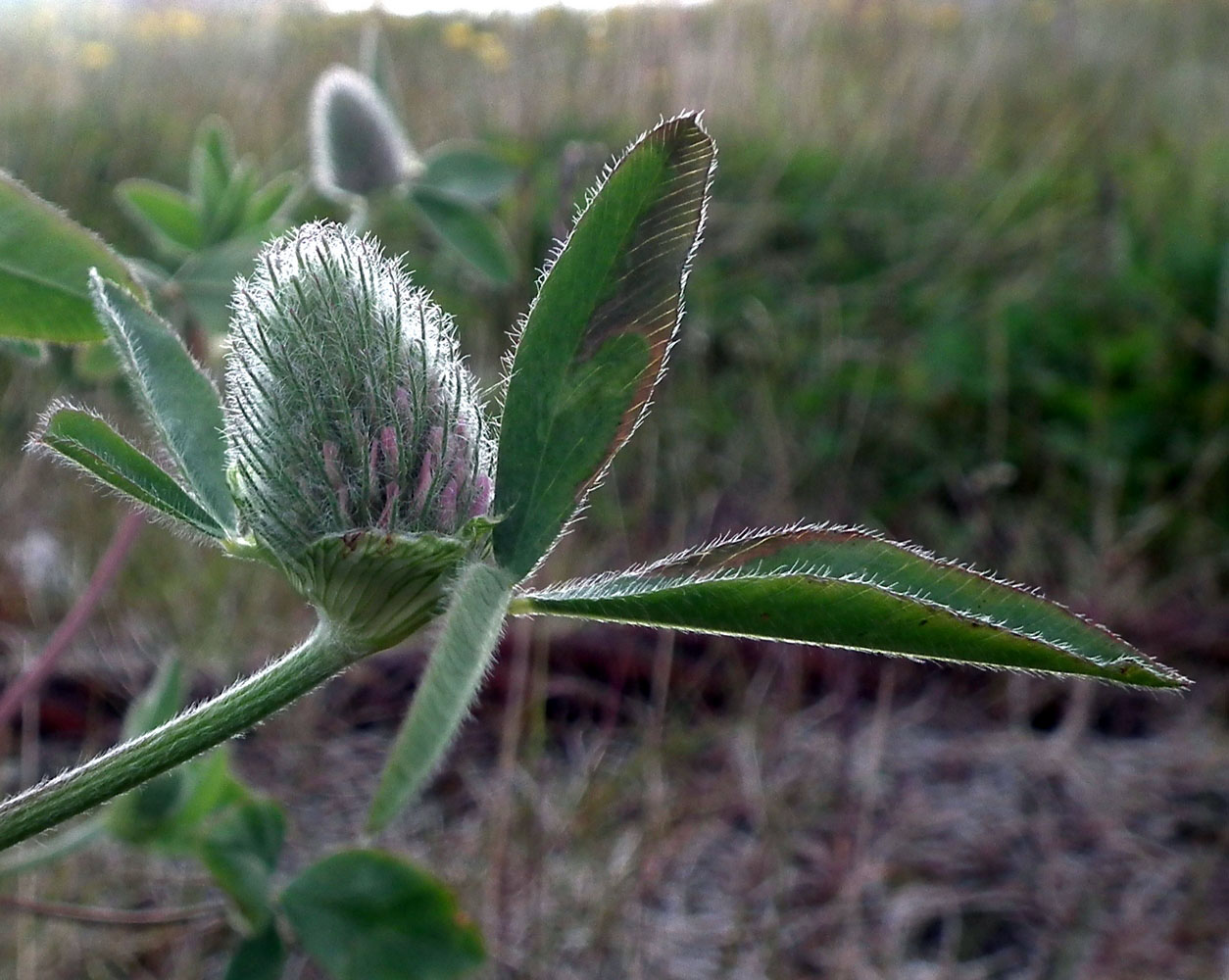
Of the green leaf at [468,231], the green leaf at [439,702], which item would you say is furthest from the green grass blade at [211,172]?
the green leaf at [439,702]

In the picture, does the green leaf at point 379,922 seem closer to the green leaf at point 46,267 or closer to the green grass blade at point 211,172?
the green leaf at point 46,267

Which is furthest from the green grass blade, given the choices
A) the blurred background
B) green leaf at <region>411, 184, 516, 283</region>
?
green leaf at <region>411, 184, 516, 283</region>

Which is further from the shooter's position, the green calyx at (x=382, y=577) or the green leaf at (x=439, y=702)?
the green calyx at (x=382, y=577)

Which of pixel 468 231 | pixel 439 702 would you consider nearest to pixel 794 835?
pixel 468 231

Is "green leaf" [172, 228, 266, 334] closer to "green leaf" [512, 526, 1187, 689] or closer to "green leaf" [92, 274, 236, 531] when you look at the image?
"green leaf" [92, 274, 236, 531]

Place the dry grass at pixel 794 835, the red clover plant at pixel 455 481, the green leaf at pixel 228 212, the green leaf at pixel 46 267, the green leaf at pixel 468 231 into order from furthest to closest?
1. the green leaf at pixel 468 231
2. the dry grass at pixel 794 835
3. the green leaf at pixel 228 212
4. the green leaf at pixel 46 267
5. the red clover plant at pixel 455 481
